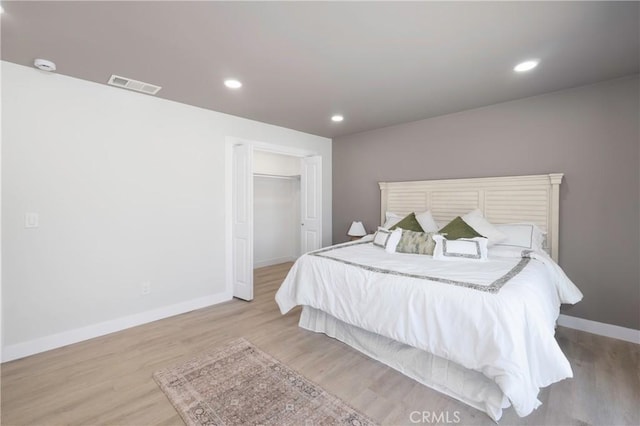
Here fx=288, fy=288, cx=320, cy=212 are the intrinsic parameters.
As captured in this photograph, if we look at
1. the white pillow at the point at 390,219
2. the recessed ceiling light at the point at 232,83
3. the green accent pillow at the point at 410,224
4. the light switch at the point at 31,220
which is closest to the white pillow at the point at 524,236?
the green accent pillow at the point at 410,224

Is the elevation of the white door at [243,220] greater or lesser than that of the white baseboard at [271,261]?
greater

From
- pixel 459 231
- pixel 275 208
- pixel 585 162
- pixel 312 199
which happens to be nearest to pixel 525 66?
pixel 585 162

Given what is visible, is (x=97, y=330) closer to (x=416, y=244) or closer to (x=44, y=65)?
(x=44, y=65)

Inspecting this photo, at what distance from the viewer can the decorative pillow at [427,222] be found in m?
3.66

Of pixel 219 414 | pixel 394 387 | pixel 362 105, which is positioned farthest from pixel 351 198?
pixel 219 414

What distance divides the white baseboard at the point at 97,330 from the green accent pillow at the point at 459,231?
2.93 m

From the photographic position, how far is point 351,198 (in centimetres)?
499

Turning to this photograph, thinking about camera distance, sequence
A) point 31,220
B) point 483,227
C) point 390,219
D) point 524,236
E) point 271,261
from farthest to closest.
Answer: point 271,261
point 390,219
point 483,227
point 524,236
point 31,220

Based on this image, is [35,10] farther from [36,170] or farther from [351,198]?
[351,198]

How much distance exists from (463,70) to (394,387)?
261 cm

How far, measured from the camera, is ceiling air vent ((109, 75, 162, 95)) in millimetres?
2672

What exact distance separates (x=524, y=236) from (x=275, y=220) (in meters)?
4.24

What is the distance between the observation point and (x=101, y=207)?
2.82 m

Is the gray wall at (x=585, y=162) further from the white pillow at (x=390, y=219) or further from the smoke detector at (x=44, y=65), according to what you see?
the smoke detector at (x=44, y=65)
